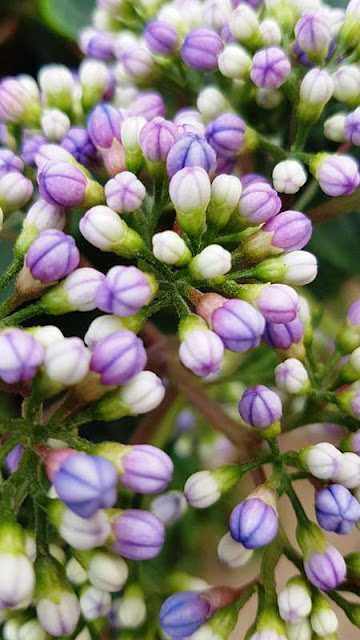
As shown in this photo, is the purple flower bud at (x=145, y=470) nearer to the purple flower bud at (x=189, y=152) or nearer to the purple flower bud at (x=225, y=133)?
the purple flower bud at (x=189, y=152)

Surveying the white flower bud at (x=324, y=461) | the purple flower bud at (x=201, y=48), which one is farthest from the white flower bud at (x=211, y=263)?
the purple flower bud at (x=201, y=48)

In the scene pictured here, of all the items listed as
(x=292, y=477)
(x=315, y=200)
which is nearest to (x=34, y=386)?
(x=292, y=477)

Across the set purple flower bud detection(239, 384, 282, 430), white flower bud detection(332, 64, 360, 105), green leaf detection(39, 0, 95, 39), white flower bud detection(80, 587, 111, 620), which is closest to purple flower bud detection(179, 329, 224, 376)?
purple flower bud detection(239, 384, 282, 430)

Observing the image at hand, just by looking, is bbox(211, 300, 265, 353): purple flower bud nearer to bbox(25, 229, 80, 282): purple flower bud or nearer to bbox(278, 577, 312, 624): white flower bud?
bbox(25, 229, 80, 282): purple flower bud

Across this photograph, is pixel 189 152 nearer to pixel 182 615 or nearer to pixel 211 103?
pixel 211 103

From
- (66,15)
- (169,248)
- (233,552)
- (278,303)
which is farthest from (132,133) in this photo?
(66,15)

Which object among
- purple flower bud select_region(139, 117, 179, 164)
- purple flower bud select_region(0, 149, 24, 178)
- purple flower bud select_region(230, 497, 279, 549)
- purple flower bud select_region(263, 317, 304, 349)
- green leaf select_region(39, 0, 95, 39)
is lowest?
purple flower bud select_region(230, 497, 279, 549)
